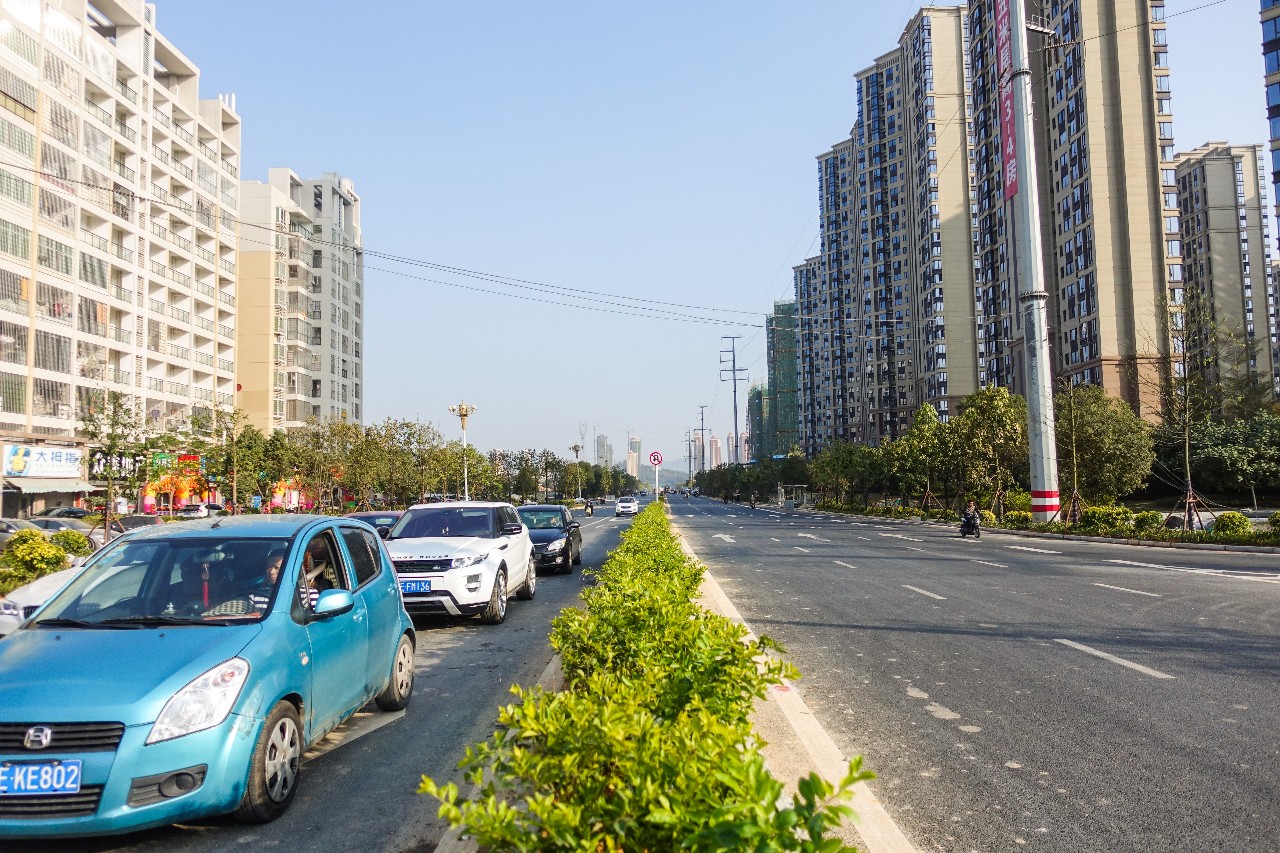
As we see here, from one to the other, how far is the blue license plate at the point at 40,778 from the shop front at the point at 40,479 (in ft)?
135

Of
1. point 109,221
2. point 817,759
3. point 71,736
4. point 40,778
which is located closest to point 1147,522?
point 817,759

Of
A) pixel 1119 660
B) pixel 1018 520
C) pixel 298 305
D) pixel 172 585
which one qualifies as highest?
pixel 298 305

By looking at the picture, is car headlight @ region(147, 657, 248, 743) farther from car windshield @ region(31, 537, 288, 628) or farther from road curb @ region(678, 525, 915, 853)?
road curb @ region(678, 525, 915, 853)

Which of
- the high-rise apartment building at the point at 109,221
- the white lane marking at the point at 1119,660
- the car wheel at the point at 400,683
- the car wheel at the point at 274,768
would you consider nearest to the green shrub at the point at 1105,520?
the white lane marking at the point at 1119,660

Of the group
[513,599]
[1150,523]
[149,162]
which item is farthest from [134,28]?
[1150,523]

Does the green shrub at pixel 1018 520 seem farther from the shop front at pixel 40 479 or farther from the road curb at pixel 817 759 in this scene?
the shop front at pixel 40 479

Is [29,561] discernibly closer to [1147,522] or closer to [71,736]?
[71,736]

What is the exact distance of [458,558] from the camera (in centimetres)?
1120

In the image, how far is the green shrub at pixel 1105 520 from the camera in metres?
30.2

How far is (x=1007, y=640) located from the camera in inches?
377

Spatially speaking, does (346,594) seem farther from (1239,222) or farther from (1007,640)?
(1239,222)

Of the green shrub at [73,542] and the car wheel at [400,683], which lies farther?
the green shrub at [73,542]

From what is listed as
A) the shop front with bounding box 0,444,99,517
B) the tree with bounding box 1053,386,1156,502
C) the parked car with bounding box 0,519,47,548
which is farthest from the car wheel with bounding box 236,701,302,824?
the shop front with bounding box 0,444,99,517

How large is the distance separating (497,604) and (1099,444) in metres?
36.8
